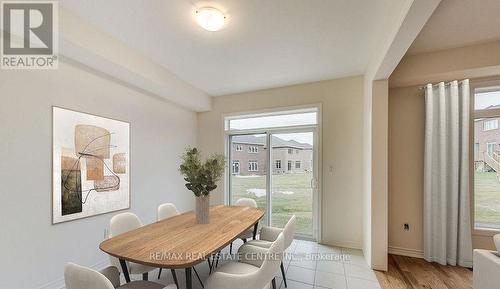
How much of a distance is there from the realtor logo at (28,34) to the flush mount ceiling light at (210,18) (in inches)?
47.7

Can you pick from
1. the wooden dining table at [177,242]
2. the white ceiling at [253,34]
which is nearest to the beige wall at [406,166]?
the white ceiling at [253,34]

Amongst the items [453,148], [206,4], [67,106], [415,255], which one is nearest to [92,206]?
[67,106]

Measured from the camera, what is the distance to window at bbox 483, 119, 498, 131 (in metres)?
2.80

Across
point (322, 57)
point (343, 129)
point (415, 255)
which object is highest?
point (322, 57)

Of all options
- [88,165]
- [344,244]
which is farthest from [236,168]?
[88,165]

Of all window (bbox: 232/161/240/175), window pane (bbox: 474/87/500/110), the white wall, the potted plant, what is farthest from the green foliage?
window pane (bbox: 474/87/500/110)

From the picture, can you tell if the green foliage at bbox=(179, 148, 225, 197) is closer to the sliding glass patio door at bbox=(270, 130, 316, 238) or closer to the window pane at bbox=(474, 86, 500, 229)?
the sliding glass patio door at bbox=(270, 130, 316, 238)

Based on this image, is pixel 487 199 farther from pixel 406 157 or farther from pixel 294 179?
pixel 294 179

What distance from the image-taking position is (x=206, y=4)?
72.8 inches

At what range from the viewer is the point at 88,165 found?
8.32 ft

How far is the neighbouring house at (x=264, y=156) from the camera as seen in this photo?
3838 mm

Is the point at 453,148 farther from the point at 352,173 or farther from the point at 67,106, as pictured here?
the point at 67,106

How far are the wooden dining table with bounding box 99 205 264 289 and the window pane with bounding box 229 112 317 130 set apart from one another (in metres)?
2.09

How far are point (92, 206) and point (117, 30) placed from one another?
202 cm
